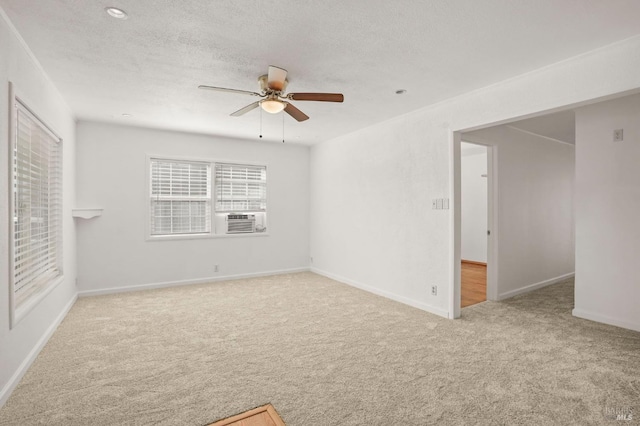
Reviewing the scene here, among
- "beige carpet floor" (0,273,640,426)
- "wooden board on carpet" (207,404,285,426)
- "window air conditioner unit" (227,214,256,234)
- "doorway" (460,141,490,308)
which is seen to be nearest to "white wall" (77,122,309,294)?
"window air conditioner unit" (227,214,256,234)

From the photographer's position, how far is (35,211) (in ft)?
10.3

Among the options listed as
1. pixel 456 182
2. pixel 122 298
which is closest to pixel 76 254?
pixel 122 298

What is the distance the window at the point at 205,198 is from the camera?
17.4ft

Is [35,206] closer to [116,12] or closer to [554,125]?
[116,12]

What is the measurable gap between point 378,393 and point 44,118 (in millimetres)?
3801

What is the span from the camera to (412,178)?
4.26m

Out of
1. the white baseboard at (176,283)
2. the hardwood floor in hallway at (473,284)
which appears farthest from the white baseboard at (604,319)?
the white baseboard at (176,283)

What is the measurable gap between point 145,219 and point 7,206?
9.28ft

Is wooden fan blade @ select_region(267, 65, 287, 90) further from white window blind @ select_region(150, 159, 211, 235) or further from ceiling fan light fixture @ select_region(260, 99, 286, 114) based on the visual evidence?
white window blind @ select_region(150, 159, 211, 235)

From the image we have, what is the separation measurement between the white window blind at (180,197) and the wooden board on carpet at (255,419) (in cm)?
405

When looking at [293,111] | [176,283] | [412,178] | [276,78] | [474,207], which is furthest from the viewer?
[474,207]

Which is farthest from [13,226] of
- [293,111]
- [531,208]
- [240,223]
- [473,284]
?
[531,208]

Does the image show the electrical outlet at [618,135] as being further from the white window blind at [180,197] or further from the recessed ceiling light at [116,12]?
the white window blind at [180,197]

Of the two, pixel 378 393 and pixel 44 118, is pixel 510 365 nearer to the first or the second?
pixel 378 393
